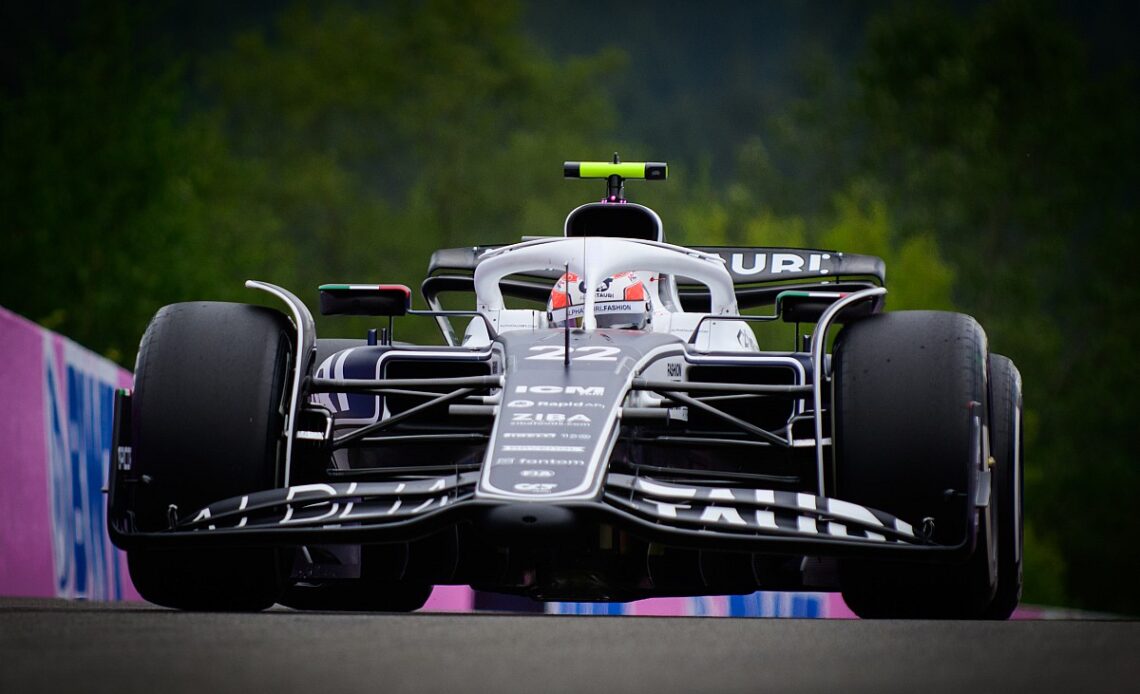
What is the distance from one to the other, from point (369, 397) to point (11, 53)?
63.8 m

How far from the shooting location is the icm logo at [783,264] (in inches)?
429

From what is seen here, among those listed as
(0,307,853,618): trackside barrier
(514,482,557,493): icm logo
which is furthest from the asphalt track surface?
(0,307,853,618): trackside barrier

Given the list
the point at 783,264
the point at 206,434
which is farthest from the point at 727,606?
the point at 206,434

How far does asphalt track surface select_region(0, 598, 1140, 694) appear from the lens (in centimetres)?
434

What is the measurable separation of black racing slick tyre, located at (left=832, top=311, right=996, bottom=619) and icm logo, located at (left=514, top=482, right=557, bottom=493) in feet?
4.36

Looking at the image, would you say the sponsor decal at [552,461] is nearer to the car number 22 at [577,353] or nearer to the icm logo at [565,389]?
the icm logo at [565,389]

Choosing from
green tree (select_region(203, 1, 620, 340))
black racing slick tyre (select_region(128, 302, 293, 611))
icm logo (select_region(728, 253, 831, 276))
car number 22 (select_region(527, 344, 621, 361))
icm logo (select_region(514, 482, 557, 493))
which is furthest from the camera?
green tree (select_region(203, 1, 620, 340))

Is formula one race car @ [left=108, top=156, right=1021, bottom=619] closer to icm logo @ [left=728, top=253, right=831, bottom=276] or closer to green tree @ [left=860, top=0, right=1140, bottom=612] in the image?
icm logo @ [left=728, top=253, right=831, bottom=276]

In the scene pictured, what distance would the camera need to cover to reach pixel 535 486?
269 inches

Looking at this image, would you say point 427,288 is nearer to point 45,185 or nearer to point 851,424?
point 851,424

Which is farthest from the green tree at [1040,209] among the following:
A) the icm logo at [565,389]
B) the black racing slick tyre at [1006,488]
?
the icm logo at [565,389]

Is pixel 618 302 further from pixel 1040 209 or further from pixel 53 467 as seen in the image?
pixel 1040 209

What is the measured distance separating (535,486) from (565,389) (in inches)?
28.7

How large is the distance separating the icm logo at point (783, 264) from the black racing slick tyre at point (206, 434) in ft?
12.1
